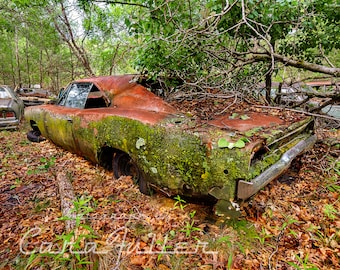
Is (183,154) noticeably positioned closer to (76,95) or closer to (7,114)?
(76,95)

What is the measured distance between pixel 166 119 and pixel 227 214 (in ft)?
3.80

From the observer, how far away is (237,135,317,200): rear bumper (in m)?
2.06

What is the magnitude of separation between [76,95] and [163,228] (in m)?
2.85

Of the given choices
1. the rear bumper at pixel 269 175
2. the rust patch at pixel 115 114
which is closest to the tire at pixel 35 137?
the rust patch at pixel 115 114

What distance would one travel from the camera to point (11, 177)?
368 centimetres

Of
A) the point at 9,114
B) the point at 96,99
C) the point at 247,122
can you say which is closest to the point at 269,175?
the point at 247,122

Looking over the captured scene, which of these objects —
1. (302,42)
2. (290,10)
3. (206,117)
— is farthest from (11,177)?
(302,42)

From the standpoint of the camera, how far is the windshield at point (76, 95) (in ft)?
12.8

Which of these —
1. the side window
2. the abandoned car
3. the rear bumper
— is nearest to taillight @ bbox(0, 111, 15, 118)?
the abandoned car

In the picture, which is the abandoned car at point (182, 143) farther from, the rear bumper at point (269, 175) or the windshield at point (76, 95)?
the windshield at point (76, 95)

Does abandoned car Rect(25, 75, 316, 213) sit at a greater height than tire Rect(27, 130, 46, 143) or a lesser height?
greater

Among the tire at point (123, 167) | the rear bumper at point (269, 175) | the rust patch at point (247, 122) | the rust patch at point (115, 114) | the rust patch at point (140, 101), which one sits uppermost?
the rust patch at point (140, 101)

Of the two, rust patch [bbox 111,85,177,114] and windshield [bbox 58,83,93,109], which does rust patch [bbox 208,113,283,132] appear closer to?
rust patch [bbox 111,85,177,114]

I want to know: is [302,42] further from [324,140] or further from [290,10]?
[324,140]
